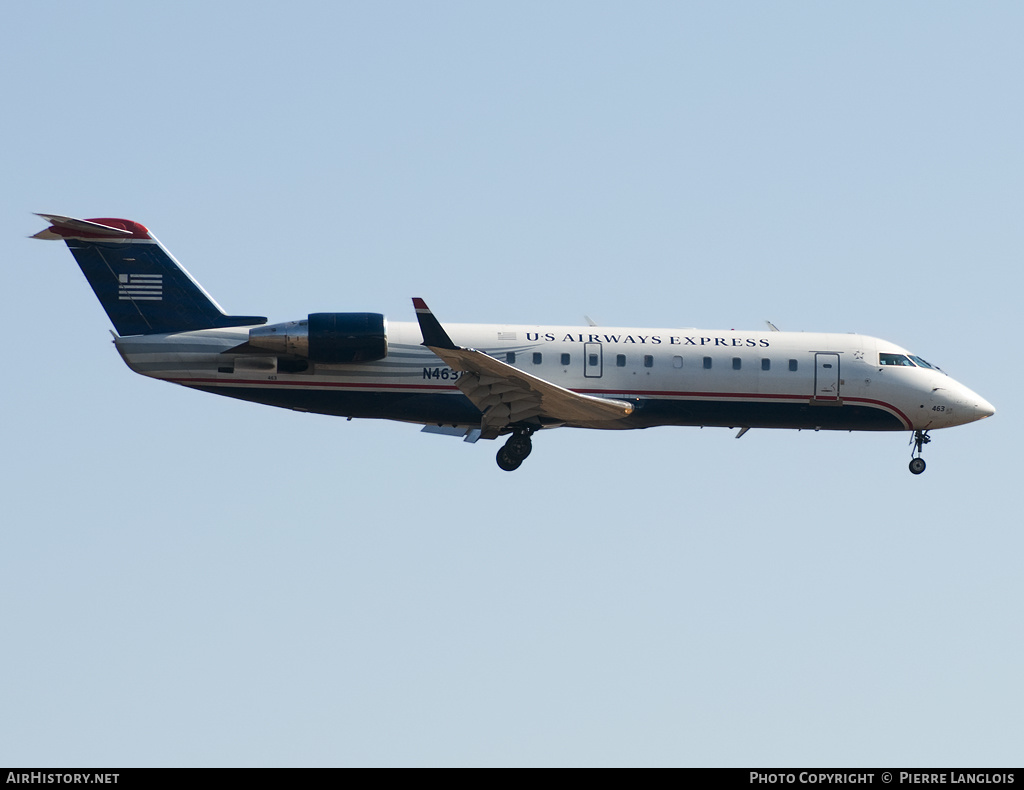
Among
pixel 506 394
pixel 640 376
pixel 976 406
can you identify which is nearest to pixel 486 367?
pixel 506 394

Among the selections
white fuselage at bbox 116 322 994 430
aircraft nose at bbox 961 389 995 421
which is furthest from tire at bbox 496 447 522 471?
aircraft nose at bbox 961 389 995 421

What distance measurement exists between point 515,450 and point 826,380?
7478 mm

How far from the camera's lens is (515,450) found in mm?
32000

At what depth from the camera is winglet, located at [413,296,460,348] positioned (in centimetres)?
2880

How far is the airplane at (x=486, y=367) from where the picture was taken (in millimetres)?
30938

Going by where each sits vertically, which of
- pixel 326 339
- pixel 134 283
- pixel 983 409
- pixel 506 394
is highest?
pixel 134 283

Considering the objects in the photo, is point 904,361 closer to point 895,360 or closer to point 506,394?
point 895,360

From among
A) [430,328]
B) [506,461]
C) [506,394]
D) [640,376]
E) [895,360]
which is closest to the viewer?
[430,328]

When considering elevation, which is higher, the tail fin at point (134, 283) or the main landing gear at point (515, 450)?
the tail fin at point (134, 283)

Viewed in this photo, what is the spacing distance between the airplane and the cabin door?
0.03m

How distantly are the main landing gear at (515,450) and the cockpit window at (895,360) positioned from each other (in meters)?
8.67

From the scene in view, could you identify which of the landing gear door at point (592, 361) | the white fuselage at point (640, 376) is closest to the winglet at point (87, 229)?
the white fuselage at point (640, 376)

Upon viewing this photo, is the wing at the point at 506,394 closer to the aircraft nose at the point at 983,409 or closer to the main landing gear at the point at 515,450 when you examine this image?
the main landing gear at the point at 515,450

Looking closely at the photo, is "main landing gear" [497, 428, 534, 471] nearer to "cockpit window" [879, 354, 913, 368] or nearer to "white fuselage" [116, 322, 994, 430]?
"white fuselage" [116, 322, 994, 430]
